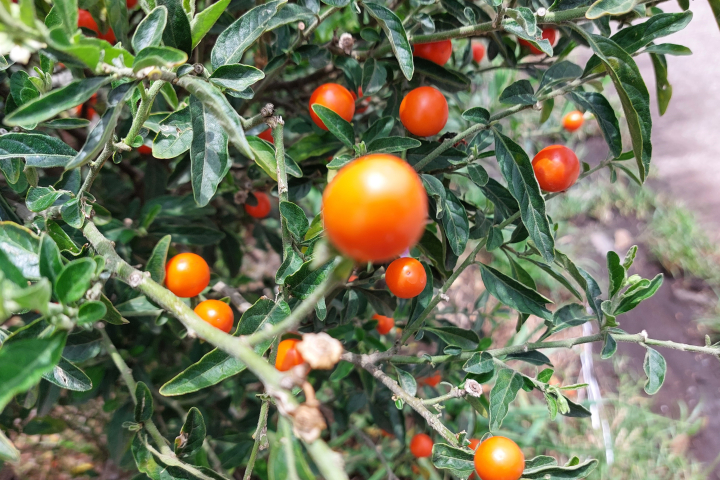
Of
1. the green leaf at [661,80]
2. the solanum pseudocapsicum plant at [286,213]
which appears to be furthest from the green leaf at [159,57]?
the green leaf at [661,80]

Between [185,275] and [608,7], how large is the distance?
1.09 metres

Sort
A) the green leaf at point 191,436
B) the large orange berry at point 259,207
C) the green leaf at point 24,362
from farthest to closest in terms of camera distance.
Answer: the large orange berry at point 259,207 → the green leaf at point 191,436 → the green leaf at point 24,362

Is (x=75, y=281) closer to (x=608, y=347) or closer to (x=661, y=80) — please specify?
(x=608, y=347)

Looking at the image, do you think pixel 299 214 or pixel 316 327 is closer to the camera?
pixel 299 214

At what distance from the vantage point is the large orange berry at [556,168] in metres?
1.14

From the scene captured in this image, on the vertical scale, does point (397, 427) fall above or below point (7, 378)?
below

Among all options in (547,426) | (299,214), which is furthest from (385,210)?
(547,426)

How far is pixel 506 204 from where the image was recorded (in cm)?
126

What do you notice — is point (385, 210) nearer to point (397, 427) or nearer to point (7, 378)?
point (7, 378)

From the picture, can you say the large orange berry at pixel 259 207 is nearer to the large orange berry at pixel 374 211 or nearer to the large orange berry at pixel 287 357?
the large orange berry at pixel 287 357

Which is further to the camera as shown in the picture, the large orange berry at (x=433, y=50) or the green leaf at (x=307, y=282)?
the large orange berry at (x=433, y=50)

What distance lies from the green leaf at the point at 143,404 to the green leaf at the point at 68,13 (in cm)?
74

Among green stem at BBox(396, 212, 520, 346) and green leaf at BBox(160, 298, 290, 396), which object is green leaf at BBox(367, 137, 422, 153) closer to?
green stem at BBox(396, 212, 520, 346)

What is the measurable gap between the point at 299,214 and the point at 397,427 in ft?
3.89
